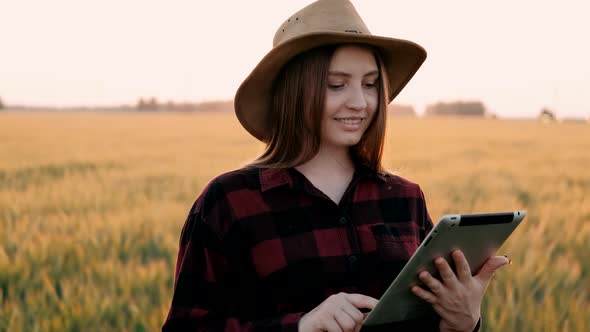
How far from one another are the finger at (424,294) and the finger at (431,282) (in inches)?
0.5

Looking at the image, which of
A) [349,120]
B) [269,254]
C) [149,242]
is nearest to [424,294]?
[269,254]

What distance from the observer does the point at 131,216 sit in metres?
5.11

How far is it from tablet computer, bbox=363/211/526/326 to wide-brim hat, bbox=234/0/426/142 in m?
0.59

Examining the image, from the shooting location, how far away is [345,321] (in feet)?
4.77

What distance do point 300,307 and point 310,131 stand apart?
45 centimetres

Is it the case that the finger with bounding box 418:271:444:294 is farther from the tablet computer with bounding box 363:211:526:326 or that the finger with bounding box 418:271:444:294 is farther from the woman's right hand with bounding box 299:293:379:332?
the woman's right hand with bounding box 299:293:379:332

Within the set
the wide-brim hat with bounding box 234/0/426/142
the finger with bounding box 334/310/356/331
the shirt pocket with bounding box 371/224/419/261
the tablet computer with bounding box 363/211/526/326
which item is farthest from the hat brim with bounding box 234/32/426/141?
the finger with bounding box 334/310/356/331

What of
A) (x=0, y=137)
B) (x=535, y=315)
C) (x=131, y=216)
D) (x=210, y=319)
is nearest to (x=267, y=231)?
(x=210, y=319)

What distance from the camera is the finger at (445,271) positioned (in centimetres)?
147

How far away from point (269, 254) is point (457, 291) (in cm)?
46

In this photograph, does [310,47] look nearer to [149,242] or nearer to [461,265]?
[461,265]

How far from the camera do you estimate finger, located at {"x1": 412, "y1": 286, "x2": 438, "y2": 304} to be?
60.0 inches

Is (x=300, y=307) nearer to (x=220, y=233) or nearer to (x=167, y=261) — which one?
(x=220, y=233)

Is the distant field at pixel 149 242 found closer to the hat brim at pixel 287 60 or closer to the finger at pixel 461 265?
the hat brim at pixel 287 60
